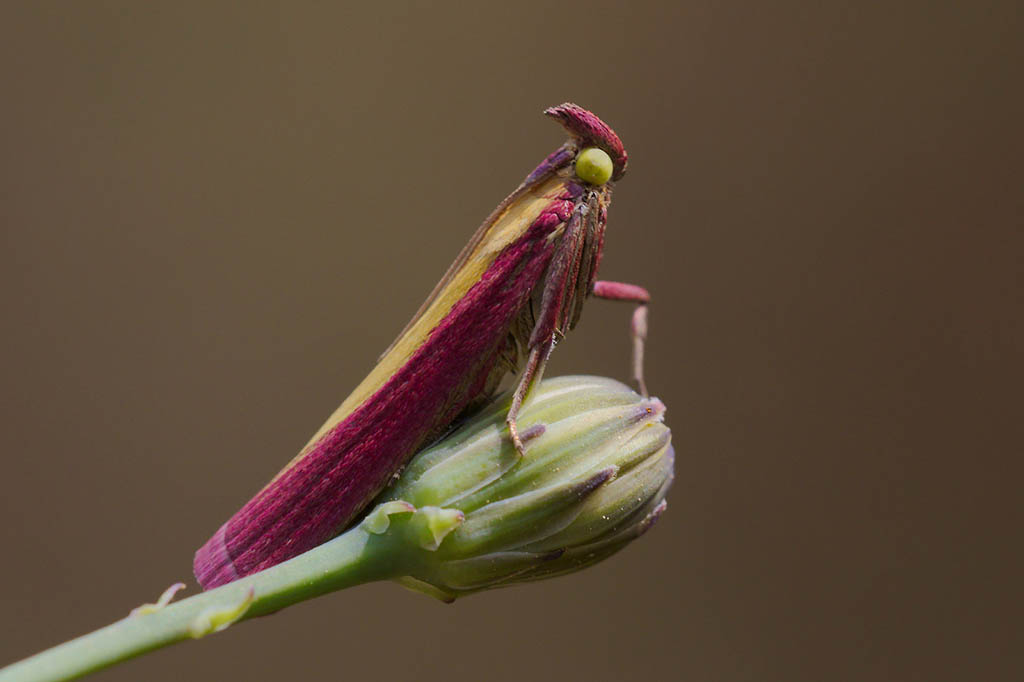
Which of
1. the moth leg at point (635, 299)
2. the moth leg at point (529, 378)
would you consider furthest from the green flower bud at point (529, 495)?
the moth leg at point (635, 299)

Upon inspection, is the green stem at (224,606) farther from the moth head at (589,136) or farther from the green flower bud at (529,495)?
the moth head at (589,136)

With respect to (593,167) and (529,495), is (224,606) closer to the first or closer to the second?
(529,495)

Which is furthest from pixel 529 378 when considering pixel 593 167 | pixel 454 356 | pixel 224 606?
pixel 224 606

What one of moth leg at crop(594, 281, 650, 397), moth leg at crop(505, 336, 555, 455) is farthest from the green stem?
moth leg at crop(594, 281, 650, 397)

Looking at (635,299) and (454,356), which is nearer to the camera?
(454,356)

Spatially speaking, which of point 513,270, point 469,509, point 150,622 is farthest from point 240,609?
point 513,270

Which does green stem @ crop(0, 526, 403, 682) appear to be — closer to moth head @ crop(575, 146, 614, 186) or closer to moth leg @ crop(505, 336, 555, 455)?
moth leg @ crop(505, 336, 555, 455)
